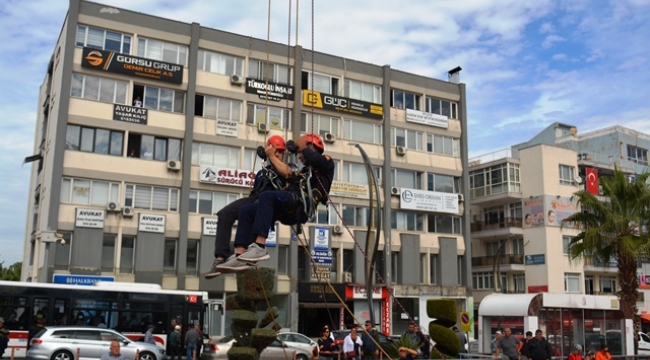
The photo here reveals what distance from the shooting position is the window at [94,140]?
3994 centimetres

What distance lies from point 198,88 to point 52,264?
529 inches

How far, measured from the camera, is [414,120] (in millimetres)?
51312

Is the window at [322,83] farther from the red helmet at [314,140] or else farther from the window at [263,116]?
the red helmet at [314,140]

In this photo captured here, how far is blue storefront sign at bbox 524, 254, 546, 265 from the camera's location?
179 feet

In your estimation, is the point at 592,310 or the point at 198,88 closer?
the point at 592,310

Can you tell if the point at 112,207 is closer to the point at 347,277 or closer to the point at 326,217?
the point at 326,217

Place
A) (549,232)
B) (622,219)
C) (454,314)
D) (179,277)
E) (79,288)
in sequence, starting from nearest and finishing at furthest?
1. (454,314)
2. (79,288)
3. (622,219)
4. (179,277)
5. (549,232)

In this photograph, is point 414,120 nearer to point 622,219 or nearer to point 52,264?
point 622,219

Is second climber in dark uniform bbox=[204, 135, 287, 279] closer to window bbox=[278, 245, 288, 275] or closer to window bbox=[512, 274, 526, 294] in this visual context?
window bbox=[278, 245, 288, 275]

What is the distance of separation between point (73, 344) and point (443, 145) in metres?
33.9

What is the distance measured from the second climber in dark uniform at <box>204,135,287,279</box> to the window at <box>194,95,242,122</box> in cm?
3407

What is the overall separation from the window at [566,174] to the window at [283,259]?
81.6ft

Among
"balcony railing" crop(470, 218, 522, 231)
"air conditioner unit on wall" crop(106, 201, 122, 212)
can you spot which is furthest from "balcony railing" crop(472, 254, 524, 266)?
"air conditioner unit on wall" crop(106, 201, 122, 212)

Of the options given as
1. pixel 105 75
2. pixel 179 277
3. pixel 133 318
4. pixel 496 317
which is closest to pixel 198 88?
pixel 105 75
